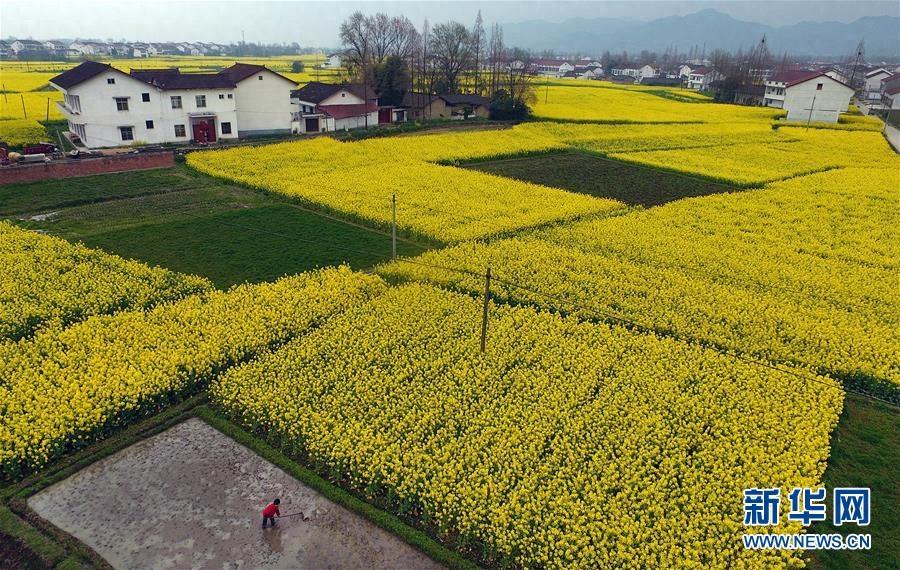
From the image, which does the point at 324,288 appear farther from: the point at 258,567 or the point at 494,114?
the point at 494,114

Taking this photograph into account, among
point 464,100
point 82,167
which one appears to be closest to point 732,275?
point 82,167

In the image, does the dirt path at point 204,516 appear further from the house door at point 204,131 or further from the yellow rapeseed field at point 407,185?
the house door at point 204,131

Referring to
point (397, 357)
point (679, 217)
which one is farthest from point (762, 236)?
point (397, 357)

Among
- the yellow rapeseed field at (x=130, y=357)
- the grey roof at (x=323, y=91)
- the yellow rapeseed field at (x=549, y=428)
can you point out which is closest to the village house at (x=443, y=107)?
the grey roof at (x=323, y=91)

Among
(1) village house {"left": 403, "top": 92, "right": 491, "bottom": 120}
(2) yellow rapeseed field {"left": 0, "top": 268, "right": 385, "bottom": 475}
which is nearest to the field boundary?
(2) yellow rapeseed field {"left": 0, "top": 268, "right": 385, "bottom": 475}

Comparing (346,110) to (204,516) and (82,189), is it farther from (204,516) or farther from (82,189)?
(204,516)

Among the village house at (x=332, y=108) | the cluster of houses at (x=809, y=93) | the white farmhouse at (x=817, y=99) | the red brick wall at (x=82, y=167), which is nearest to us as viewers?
the red brick wall at (x=82, y=167)

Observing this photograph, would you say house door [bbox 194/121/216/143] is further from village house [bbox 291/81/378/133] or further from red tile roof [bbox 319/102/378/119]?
red tile roof [bbox 319/102/378/119]
